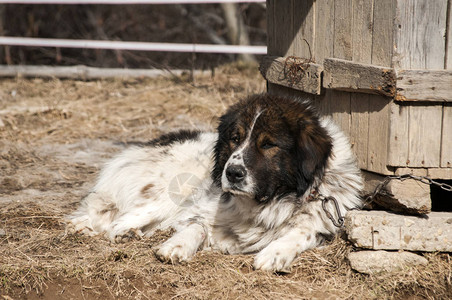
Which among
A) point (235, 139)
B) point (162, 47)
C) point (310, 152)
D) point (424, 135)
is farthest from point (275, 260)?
point (162, 47)

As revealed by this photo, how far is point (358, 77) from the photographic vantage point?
412cm

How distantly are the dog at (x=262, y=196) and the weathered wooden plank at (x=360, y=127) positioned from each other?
2.4 inches

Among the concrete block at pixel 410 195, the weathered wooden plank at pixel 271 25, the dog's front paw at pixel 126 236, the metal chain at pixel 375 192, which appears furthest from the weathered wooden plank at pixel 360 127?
the dog's front paw at pixel 126 236

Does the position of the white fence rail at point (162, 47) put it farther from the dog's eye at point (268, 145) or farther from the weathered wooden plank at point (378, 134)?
the dog's eye at point (268, 145)

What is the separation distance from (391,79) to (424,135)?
0.44 metres

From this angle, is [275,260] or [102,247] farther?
[102,247]

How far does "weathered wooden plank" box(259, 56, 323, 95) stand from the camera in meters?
4.62

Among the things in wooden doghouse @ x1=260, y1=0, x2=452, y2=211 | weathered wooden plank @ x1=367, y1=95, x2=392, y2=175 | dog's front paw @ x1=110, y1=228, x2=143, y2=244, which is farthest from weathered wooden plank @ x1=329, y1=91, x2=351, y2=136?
dog's front paw @ x1=110, y1=228, x2=143, y2=244

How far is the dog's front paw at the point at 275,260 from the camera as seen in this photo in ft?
12.6

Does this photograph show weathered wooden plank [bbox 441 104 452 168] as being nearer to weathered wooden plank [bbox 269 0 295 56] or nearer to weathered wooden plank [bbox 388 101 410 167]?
weathered wooden plank [bbox 388 101 410 167]

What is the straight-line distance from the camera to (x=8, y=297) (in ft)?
11.7

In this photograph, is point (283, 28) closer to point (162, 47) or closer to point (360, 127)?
point (360, 127)

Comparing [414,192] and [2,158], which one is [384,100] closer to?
[414,192]

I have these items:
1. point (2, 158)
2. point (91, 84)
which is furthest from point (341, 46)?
point (91, 84)
